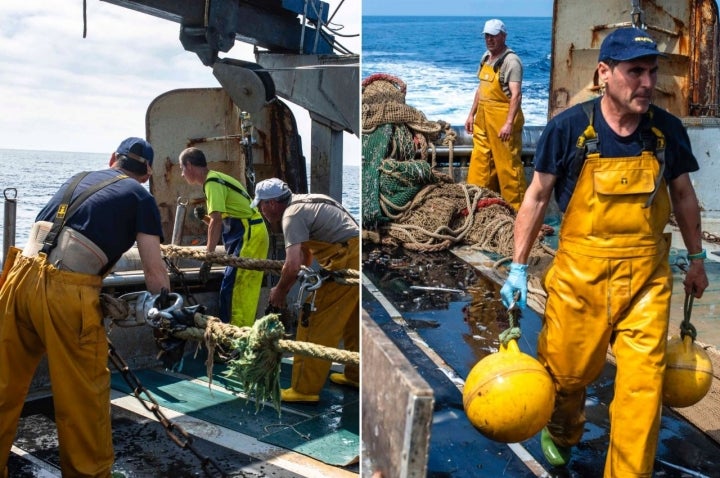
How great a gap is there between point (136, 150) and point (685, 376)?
3.03m

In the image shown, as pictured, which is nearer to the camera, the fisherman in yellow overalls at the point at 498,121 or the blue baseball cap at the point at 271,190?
the blue baseball cap at the point at 271,190

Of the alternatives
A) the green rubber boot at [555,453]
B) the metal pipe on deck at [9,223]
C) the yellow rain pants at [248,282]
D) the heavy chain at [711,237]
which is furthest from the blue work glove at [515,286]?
the heavy chain at [711,237]

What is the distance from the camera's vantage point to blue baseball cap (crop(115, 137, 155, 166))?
4.38 m

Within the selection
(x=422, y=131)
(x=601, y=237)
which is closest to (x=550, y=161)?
(x=601, y=237)

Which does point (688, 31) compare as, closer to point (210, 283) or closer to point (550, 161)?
point (210, 283)

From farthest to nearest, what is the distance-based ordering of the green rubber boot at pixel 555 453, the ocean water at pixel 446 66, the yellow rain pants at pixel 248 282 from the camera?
the ocean water at pixel 446 66 → the yellow rain pants at pixel 248 282 → the green rubber boot at pixel 555 453

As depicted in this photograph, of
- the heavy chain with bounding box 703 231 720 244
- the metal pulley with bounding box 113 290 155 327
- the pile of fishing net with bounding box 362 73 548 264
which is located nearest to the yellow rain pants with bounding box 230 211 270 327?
the pile of fishing net with bounding box 362 73 548 264

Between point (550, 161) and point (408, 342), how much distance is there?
2.04 meters

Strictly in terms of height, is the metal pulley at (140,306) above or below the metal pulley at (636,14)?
below

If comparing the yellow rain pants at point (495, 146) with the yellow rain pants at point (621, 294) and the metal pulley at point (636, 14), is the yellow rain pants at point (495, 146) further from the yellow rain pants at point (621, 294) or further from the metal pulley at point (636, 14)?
the yellow rain pants at point (621, 294)

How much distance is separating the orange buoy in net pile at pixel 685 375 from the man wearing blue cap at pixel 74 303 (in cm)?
252

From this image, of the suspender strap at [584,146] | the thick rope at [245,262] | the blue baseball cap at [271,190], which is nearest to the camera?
the suspender strap at [584,146]

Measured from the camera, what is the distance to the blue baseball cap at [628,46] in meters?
Result: 3.30

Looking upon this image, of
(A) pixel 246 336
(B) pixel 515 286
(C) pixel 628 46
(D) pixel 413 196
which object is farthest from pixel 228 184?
(C) pixel 628 46
